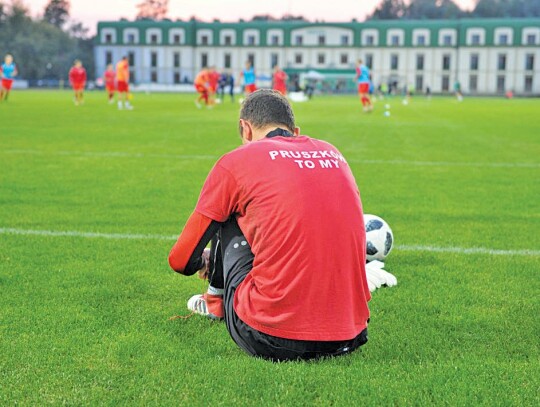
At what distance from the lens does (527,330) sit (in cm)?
450

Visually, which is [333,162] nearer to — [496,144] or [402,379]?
[402,379]

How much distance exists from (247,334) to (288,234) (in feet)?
2.07

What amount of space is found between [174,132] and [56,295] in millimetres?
14651

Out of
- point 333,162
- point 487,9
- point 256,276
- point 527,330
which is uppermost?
point 487,9

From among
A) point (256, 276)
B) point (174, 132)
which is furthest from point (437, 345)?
point (174, 132)

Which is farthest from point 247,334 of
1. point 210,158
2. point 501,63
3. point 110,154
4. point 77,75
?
point 501,63

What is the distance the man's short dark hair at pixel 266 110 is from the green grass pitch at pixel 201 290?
0.71m

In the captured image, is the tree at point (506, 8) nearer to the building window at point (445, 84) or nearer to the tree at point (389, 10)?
the tree at point (389, 10)

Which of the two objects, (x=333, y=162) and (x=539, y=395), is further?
(x=333, y=162)

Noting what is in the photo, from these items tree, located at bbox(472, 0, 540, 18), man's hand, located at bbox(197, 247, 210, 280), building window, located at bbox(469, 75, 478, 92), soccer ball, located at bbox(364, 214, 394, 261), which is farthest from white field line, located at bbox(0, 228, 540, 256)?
tree, located at bbox(472, 0, 540, 18)

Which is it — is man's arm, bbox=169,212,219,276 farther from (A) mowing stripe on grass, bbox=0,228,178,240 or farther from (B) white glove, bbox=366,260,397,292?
(A) mowing stripe on grass, bbox=0,228,178,240

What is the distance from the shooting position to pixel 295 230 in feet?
11.6

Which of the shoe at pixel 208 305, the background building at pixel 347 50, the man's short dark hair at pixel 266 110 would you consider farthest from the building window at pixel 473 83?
the man's short dark hair at pixel 266 110

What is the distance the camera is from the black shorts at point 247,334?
12.2 ft
